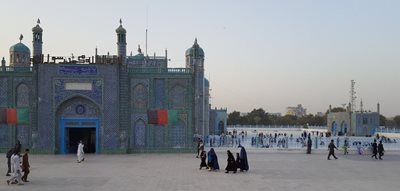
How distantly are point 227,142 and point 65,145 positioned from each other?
1421 cm

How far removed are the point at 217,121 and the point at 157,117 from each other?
33641 mm

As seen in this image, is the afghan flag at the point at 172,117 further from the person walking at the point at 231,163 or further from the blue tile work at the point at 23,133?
the person walking at the point at 231,163

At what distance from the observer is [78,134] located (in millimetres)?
35469

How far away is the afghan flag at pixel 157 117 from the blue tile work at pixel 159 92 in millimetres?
610

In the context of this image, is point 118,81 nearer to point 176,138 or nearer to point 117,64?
point 117,64

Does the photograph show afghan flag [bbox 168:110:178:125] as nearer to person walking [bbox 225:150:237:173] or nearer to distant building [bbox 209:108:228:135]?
person walking [bbox 225:150:237:173]

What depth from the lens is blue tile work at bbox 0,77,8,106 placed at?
34.2m

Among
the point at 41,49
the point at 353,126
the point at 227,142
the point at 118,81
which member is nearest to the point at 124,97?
the point at 118,81

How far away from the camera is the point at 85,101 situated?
33.8m

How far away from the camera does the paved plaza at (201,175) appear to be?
17.5 metres

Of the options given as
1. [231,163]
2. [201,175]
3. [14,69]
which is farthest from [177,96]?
[201,175]

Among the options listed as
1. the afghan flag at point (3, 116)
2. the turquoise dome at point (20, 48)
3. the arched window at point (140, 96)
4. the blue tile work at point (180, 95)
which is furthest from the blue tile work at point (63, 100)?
the turquoise dome at point (20, 48)

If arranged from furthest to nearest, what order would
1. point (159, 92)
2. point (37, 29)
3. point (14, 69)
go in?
1. point (37, 29)
2. point (159, 92)
3. point (14, 69)

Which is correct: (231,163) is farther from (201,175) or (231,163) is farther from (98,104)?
(98,104)
